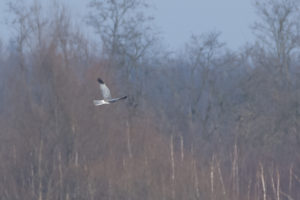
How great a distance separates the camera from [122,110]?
612 inches

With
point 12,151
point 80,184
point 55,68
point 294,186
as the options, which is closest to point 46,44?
point 55,68

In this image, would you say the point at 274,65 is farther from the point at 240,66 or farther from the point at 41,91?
the point at 41,91

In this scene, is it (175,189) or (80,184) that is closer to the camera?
(175,189)

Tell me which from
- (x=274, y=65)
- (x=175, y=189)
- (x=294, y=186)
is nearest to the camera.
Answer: (x=175, y=189)

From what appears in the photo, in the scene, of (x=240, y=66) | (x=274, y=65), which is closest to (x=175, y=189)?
(x=274, y=65)

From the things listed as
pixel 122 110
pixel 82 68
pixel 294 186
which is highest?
pixel 82 68

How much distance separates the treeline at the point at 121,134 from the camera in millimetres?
11070

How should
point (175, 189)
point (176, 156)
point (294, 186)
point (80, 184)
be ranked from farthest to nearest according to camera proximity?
point (294, 186), point (176, 156), point (80, 184), point (175, 189)

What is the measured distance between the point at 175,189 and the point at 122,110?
17.9 feet

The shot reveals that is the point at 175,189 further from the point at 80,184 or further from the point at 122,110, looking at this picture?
the point at 122,110

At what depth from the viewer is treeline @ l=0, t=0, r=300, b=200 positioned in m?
11.1

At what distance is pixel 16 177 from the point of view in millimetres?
12250

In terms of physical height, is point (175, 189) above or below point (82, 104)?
below

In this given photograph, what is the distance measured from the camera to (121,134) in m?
14.4
